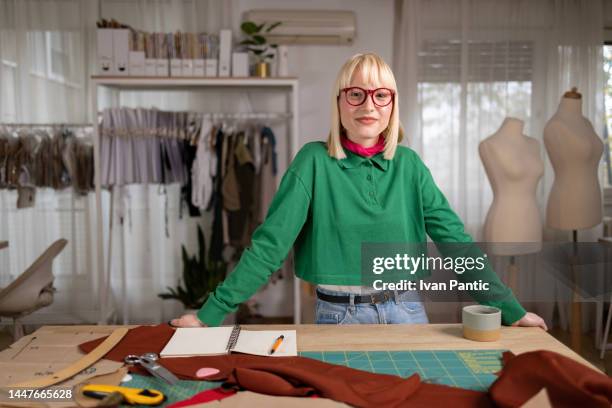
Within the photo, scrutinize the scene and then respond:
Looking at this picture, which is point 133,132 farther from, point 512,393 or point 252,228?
point 512,393

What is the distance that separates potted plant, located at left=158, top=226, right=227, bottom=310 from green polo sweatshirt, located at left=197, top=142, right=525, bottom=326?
8.16 ft

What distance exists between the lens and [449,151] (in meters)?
4.57

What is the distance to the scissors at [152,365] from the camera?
129cm

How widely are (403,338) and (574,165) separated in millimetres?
2573

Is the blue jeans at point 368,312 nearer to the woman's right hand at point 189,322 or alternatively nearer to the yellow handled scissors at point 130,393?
the woman's right hand at point 189,322

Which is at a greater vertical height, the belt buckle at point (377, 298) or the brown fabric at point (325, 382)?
the belt buckle at point (377, 298)

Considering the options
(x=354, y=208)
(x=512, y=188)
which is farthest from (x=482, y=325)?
(x=512, y=188)

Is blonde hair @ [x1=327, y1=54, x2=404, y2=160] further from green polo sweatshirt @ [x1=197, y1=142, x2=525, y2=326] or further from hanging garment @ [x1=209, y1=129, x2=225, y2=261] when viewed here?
hanging garment @ [x1=209, y1=129, x2=225, y2=261]

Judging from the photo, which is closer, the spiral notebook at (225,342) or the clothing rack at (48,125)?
the spiral notebook at (225,342)

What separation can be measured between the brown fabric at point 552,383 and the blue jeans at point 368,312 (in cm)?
60

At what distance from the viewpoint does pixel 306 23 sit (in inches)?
178

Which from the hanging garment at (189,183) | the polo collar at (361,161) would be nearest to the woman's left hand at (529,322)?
the polo collar at (361,161)

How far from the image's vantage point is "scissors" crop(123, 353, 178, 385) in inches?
50.6

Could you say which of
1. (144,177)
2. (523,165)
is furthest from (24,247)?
(523,165)
